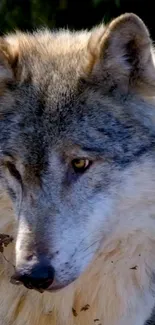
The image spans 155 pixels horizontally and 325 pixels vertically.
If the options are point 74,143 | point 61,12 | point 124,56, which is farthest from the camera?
point 61,12

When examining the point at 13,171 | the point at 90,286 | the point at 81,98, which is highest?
the point at 81,98

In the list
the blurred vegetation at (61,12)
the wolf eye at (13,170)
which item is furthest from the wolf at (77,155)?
the blurred vegetation at (61,12)

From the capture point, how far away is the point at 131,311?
14.9 ft

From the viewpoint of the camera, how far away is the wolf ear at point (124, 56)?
12.9 feet

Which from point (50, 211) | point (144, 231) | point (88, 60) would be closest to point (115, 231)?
point (144, 231)

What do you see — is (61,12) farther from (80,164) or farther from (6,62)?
(80,164)

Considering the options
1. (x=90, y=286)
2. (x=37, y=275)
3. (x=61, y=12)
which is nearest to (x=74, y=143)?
(x=37, y=275)

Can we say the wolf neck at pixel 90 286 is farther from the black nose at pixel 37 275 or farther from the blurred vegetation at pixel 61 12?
the blurred vegetation at pixel 61 12

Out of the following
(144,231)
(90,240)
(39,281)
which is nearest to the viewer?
(39,281)

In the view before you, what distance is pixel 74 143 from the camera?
13.0ft

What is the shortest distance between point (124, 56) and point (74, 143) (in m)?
0.51

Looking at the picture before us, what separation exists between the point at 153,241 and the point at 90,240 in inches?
20.5

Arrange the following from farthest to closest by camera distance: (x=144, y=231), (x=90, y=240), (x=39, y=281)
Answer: (x=144, y=231) → (x=90, y=240) → (x=39, y=281)

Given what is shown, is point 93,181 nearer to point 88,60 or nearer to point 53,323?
point 88,60
